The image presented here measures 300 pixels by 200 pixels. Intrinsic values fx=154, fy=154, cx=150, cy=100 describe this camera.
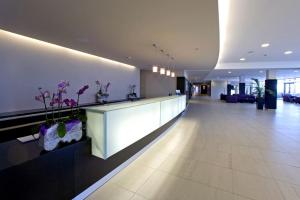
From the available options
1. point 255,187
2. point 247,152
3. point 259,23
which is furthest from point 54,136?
point 259,23

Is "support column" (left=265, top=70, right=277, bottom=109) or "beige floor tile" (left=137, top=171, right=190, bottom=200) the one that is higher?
"support column" (left=265, top=70, right=277, bottom=109)

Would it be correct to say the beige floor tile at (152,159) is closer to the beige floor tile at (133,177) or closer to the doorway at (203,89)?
the beige floor tile at (133,177)

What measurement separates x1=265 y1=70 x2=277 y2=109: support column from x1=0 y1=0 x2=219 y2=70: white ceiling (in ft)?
27.4

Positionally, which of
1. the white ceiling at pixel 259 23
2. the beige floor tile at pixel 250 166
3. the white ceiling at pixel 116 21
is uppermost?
the white ceiling at pixel 259 23

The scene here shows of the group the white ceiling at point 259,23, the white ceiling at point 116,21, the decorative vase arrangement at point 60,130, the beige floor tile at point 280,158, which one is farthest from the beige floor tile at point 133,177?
the white ceiling at point 259,23

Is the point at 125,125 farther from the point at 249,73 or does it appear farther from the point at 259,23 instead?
the point at 249,73

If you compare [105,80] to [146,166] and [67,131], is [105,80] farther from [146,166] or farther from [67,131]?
[67,131]

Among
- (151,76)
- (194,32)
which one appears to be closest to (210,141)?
(194,32)

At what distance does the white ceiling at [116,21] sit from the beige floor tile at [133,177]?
2698mm

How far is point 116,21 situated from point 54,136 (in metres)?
2.43

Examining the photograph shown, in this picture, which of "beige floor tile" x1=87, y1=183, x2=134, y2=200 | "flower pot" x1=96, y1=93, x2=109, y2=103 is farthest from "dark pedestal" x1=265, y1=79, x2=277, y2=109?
"beige floor tile" x1=87, y1=183, x2=134, y2=200

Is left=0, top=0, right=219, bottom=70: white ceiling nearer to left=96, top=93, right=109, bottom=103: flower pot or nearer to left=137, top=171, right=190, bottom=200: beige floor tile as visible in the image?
left=96, top=93, right=109, bottom=103: flower pot

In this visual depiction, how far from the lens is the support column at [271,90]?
10.1 m

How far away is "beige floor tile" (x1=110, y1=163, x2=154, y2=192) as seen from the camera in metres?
2.22
